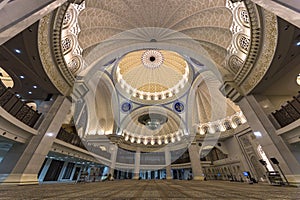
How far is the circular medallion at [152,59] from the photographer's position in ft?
65.7

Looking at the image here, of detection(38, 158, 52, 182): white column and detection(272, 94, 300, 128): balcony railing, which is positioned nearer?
detection(272, 94, 300, 128): balcony railing

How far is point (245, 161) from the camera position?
48.0 ft

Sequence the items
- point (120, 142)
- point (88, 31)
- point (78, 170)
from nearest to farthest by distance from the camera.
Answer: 1. point (88, 31)
2. point (78, 170)
3. point (120, 142)

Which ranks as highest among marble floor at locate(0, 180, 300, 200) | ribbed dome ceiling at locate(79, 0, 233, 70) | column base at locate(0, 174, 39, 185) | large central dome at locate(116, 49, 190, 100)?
large central dome at locate(116, 49, 190, 100)

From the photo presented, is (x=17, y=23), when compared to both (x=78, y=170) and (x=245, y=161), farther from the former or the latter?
(x=78, y=170)

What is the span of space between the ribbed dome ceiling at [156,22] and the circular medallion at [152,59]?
302 inches

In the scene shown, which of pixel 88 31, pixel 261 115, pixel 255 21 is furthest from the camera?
pixel 88 31

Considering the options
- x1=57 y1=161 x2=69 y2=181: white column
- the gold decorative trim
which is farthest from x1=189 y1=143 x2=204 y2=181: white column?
x1=57 y1=161 x2=69 y2=181: white column

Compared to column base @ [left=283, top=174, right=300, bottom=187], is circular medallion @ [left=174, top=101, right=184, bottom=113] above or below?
above

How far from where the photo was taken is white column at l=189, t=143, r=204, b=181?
15.1 meters

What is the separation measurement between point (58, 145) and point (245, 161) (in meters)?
15.5

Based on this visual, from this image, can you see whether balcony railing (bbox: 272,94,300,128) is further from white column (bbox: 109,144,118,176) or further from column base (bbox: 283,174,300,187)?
white column (bbox: 109,144,118,176)

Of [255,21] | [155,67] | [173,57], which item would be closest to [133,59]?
[155,67]

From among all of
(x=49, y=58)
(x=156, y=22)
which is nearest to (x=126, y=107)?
(x=156, y=22)
